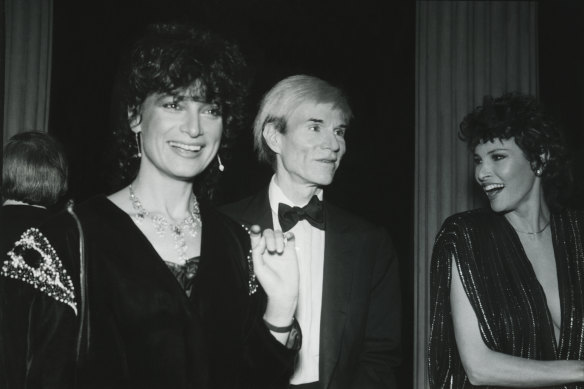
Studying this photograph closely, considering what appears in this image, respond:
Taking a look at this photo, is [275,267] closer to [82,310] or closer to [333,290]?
[82,310]

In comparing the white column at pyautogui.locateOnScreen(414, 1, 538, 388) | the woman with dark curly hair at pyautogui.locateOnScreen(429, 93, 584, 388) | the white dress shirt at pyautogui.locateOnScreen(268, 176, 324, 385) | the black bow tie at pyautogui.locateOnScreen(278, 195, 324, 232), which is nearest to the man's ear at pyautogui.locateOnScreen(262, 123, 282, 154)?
the white dress shirt at pyautogui.locateOnScreen(268, 176, 324, 385)

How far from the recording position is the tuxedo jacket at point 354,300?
2.07 m

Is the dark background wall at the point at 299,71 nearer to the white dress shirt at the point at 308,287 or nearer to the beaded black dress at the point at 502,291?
the white dress shirt at the point at 308,287

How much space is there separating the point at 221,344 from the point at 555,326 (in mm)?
1300

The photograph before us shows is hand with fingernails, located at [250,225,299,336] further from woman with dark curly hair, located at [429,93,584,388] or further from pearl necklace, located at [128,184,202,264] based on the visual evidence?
woman with dark curly hair, located at [429,93,584,388]

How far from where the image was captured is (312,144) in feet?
7.21

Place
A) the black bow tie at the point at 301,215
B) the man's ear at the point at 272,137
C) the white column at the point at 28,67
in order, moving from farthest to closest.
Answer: the white column at the point at 28,67 < the man's ear at the point at 272,137 < the black bow tie at the point at 301,215

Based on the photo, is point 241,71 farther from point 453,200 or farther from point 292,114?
point 453,200

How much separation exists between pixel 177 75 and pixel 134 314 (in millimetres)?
607

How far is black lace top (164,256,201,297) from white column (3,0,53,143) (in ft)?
5.71

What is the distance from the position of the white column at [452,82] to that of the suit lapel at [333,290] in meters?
1.28

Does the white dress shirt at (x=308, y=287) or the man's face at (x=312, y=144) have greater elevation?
the man's face at (x=312, y=144)

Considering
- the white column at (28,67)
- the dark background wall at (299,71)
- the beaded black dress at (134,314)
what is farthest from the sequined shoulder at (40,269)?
the white column at (28,67)

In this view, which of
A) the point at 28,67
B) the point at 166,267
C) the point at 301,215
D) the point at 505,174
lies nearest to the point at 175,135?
the point at 166,267
